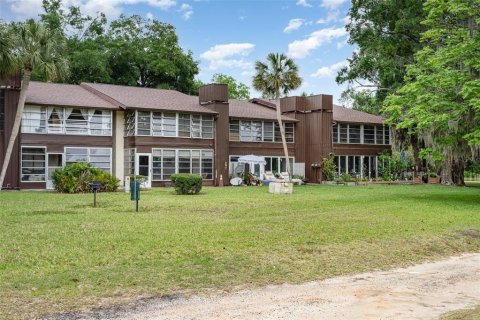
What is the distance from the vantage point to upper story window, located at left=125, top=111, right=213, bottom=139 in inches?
1225

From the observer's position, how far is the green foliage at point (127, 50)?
44.3 metres

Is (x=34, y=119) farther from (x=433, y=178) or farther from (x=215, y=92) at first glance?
(x=433, y=178)

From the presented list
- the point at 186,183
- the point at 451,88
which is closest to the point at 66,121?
the point at 186,183

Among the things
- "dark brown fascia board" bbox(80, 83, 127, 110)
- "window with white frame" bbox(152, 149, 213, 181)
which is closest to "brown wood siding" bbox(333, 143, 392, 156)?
"window with white frame" bbox(152, 149, 213, 181)

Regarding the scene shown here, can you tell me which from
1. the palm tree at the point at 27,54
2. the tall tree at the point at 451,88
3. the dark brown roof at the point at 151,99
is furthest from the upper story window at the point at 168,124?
the tall tree at the point at 451,88

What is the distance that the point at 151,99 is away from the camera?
33.4m

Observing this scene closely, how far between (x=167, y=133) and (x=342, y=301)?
26526mm

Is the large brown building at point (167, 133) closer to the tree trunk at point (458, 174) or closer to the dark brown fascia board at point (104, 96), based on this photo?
the dark brown fascia board at point (104, 96)

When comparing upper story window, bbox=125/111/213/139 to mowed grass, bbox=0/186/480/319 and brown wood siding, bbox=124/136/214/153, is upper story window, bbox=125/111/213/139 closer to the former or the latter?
brown wood siding, bbox=124/136/214/153

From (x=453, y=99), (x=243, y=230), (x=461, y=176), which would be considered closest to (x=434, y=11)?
(x=453, y=99)

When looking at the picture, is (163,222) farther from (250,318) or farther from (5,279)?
(250,318)

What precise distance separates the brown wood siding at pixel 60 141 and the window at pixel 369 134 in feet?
66.8

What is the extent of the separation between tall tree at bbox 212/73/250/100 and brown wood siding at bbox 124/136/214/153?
27.7m

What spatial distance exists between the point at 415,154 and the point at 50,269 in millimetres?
32652
